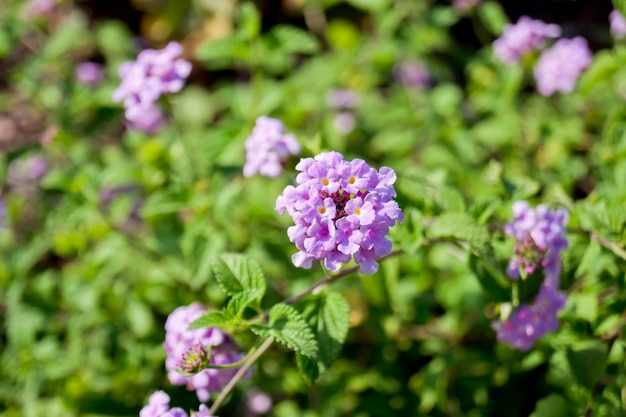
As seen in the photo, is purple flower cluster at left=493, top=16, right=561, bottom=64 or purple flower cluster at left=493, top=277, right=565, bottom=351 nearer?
purple flower cluster at left=493, top=277, right=565, bottom=351

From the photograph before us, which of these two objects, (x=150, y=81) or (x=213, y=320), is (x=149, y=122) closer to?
(x=150, y=81)

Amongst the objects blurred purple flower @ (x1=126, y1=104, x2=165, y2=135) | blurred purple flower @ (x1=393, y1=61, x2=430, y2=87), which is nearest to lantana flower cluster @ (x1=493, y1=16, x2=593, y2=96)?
blurred purple flower @ (x1=393, y1=61, x2=430, y2=87)

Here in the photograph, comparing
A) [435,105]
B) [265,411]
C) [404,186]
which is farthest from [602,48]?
[265,411]

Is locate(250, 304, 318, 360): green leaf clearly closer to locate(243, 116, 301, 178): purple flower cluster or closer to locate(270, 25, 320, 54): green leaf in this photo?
locate(243, 116, 301, 178): purple flower cluster

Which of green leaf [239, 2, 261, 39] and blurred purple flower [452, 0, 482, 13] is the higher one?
green leaf [239, 2, 261, 39]

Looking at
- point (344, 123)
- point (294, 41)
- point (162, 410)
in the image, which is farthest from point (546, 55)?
point (162, 410)

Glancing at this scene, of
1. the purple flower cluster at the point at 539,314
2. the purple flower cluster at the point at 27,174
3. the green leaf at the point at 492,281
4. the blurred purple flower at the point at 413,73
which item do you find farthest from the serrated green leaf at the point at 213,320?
the blurred purple flower at the point at 413,73

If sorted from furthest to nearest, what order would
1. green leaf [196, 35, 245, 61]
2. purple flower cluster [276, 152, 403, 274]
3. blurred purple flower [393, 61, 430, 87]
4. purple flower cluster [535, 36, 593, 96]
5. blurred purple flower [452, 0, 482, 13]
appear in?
blurred purple flower [393, 61, 430, 87] < blurred purple flower [452, 0, 482, 13] < purple flower cluster [535, 36, 593, 96] < green leaf [196, 35, 245, 61] < purple flower cluster [276, 152, 403, 274]

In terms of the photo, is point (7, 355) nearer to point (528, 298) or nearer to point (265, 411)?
point (265, 411)
